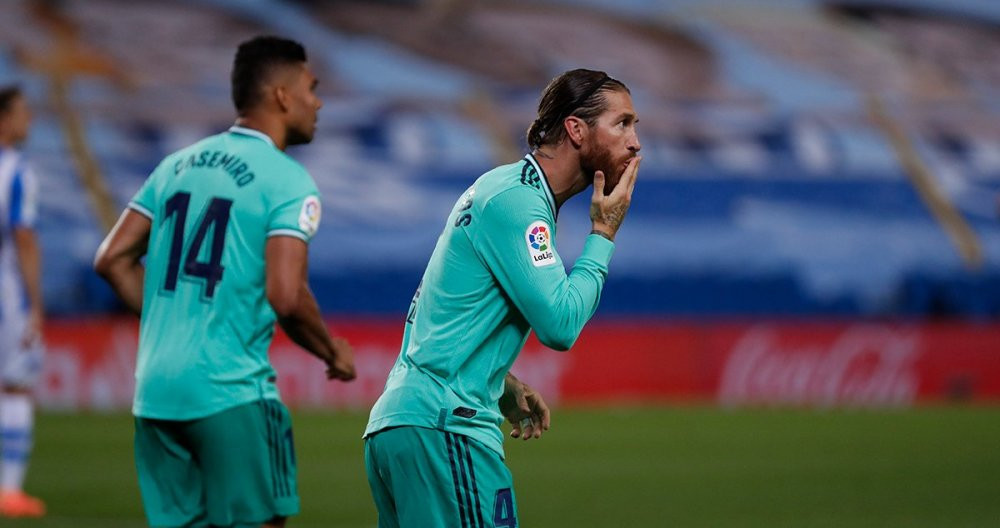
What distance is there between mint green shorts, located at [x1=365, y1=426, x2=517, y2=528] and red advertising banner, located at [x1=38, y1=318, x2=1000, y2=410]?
13.4m

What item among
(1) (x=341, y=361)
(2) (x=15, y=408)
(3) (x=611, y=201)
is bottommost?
(2) (x=15, y=408)

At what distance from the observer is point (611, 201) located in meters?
3.76

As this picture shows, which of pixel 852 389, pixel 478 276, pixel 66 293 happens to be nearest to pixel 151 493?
pixel 478 276

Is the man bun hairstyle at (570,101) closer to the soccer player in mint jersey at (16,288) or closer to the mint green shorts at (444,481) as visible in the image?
the mint green shorts at (444,481)

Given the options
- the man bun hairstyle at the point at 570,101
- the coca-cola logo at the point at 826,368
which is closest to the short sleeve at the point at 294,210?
the man bun hairstyle at the point at 570,101

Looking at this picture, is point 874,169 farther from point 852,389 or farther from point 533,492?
point 533,492

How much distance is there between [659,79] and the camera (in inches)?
1000

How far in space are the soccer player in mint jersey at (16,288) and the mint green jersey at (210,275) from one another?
4.12m

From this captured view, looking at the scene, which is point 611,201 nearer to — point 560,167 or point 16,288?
point 560,167

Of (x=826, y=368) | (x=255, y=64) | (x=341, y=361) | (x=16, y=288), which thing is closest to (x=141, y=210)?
(x=255, y=64)

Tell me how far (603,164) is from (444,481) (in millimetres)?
889

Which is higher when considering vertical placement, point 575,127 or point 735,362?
point 735,362

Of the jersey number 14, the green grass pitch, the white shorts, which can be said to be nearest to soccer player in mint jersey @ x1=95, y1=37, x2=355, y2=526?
the jersey number 14

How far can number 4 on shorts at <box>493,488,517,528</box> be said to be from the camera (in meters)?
3.65
